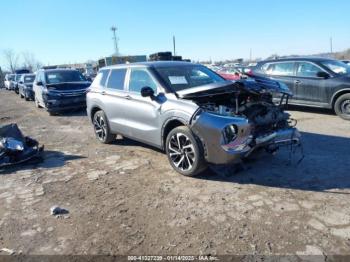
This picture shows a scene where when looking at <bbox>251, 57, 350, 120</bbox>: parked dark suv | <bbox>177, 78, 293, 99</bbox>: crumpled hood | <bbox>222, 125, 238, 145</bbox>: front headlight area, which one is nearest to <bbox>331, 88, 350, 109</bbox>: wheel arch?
<bbox>251, 57, 350, 120</bbox>: parked dark suv

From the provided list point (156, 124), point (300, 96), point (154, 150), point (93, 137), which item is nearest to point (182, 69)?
point (156, 124)

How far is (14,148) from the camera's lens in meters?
6.51

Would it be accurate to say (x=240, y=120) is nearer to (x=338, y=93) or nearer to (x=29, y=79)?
(x=338, y=93)

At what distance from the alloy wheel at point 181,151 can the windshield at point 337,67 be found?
6.24 metres

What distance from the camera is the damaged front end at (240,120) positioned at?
482 cm

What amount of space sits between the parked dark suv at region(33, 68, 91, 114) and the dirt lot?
651 centimetres

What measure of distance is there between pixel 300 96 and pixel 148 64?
557 centimetres

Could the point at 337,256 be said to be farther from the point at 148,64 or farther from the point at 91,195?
the point at 148,64

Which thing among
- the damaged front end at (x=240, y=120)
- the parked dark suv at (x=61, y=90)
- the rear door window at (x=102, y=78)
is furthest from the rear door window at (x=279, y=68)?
the parked dark suv at (x=61, y=90)

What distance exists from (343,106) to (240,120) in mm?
5614

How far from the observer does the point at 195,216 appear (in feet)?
13.5

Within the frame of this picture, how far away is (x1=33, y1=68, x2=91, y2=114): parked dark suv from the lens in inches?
513

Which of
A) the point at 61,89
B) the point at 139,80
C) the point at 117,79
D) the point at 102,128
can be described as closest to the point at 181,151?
the point at 139,80

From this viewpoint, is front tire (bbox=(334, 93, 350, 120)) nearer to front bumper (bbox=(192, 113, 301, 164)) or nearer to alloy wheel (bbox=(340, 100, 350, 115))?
alloy wheel (bbox=(340, 100, 350, 115))
